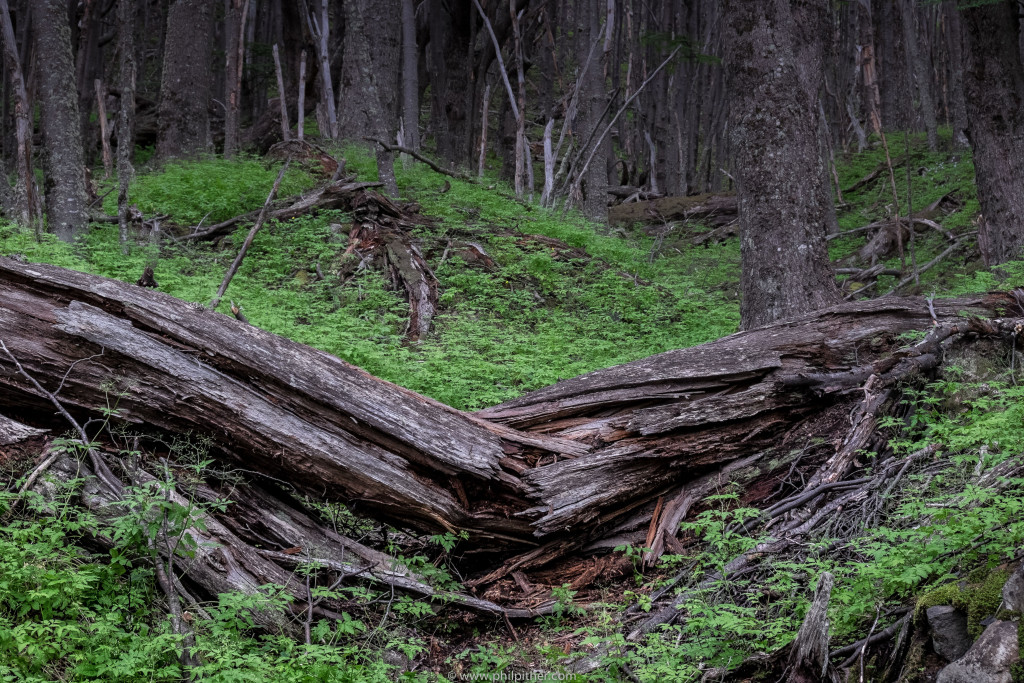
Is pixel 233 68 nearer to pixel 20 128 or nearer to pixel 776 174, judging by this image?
pixel 20 128

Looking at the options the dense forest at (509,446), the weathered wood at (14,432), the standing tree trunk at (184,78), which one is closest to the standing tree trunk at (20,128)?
the dense forest at (509,446)

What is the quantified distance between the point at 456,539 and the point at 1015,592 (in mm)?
2928

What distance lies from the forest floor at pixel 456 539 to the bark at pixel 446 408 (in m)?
0.32

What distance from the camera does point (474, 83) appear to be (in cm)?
1702

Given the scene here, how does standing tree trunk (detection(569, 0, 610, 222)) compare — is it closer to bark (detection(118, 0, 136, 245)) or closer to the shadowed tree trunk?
the shadowed tree trunk

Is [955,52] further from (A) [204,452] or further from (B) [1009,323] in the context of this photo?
(A) [204,452]

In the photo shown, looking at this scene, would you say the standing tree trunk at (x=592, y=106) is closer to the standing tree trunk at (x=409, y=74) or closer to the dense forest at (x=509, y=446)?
the standing tree trunk at (x=409, y=74)

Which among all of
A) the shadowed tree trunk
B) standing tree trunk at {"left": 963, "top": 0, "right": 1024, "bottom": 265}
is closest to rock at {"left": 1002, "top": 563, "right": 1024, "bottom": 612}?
standing tree trunk at {"left": 963, "top": 0, "right": 1024, "bottom": 265}

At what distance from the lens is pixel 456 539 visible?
458cm

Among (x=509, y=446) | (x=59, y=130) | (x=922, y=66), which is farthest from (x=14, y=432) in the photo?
(x=922, y=66)

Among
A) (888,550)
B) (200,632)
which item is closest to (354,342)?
(200,632)

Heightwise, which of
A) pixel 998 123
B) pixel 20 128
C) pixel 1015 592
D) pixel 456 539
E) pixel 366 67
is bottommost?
pixel 456 539

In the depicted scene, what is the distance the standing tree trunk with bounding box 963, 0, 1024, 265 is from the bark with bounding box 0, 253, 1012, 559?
154 inches

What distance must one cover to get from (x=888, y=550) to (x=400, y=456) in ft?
8.55
